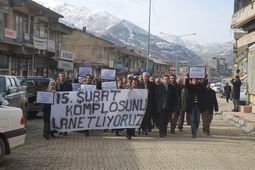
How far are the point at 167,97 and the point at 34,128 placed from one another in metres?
4.84

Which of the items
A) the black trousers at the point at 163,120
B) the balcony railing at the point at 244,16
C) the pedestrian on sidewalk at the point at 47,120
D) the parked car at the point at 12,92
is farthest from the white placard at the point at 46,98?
the balcony railing at the point at 244,16

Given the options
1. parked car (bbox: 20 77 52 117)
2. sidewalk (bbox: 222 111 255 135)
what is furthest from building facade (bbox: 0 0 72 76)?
sidewalk (bbox: 222 111 255 135)

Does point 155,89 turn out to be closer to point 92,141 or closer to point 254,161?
point 92,141

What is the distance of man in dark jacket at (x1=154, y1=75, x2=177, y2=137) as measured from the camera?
1570cm

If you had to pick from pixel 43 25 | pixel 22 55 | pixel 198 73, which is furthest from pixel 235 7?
pixel 43 25

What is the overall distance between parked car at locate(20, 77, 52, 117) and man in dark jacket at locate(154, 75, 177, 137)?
7060 mm

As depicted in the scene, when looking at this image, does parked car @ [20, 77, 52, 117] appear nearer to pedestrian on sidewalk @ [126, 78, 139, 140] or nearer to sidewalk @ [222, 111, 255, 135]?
pedestrian on sidewalk @ [126, 78, 139, 140]

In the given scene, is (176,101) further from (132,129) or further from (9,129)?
(9,129)

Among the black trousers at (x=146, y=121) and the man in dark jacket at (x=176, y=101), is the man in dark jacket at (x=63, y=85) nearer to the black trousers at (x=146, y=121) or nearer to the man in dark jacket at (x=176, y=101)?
the black trousers at (x=146, y=121)

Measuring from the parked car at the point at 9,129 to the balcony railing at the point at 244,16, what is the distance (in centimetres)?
1612

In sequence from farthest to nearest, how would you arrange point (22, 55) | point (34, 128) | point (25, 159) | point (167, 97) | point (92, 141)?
point (22, 55) → point (34, 128) → point (167, 97) → point (92, 141) → point (25, 159)

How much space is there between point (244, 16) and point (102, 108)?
1352 cm

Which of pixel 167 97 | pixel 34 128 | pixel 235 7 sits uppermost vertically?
pixel 235 7

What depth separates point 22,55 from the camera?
4412 cm
